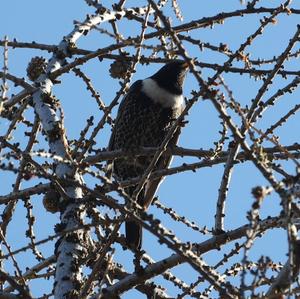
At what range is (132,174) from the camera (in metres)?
6.16

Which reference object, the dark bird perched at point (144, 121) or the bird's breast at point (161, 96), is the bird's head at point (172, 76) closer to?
the bird's breast at point (161, 96)

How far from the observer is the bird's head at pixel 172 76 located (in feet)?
20.9

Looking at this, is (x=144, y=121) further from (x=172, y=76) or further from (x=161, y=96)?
(x=172, y=76)

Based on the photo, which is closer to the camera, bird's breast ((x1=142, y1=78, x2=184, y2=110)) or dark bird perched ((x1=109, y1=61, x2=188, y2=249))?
dark bird perched ((x1=109, y1=61, x2=188, y2=249))

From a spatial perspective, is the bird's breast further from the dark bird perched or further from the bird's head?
the bird's head

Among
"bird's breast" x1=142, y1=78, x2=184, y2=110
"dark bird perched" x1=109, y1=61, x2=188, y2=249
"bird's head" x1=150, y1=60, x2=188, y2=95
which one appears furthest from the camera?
"bird's head" x1=150, y1=60, x2=188, y2=95

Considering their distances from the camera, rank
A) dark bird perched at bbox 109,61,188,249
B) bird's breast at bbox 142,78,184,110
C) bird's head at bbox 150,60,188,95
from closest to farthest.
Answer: dark bird perched at bbox 109,61,188,249, bird's breast at bbox 142,78,184,110, bird's head at bbox 150,60,188,95

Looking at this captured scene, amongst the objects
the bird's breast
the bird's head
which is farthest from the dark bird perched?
the bird's head

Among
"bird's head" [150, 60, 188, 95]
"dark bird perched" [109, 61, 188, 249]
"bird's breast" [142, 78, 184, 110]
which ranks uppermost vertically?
"bird's head" [150, 60, 188, 95]

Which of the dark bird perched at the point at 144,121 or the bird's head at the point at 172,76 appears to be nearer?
the dark bird perched at the point at 144,121

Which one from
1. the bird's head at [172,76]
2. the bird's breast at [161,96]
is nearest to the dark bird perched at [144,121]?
the bird's breast at [161,96]

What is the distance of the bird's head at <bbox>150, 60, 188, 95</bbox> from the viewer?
251 inches

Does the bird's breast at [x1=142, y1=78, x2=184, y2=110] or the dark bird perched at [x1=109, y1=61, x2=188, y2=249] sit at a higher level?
the bird's breast at [x1=142, y1=78, x2=184, y2=110]

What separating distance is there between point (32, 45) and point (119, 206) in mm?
1832
